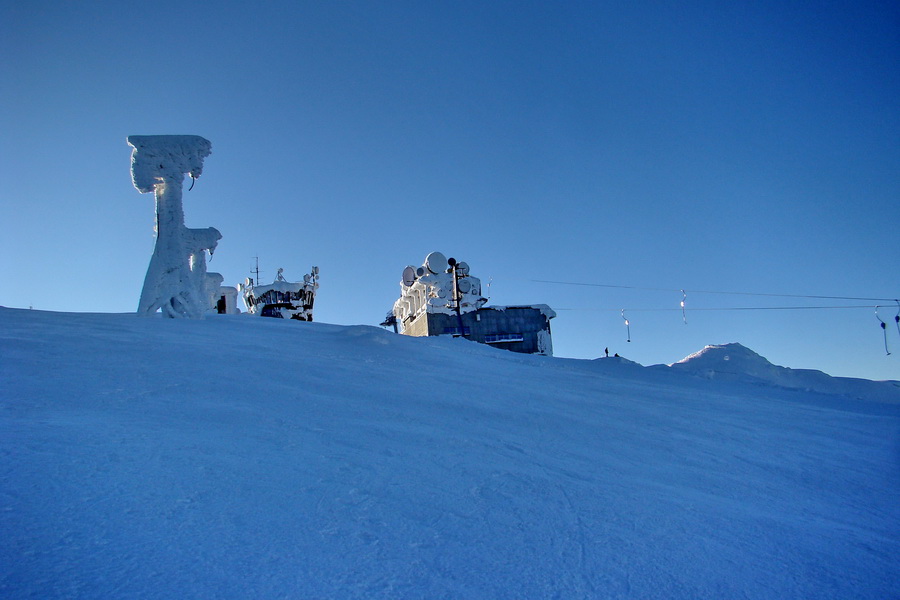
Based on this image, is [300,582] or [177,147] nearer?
[300,582]

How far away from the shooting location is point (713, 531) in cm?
349

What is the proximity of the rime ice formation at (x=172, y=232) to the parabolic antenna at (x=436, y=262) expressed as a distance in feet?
69.0

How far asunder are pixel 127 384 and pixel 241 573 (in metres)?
3.54

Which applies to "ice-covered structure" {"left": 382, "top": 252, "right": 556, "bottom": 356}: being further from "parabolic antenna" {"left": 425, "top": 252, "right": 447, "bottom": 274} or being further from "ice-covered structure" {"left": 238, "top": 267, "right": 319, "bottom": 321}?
"ice-covered structure" {"left": 238, "top": 267, "right": 319, "bottom": 321}

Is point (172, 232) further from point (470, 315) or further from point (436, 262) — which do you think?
point (470, 315)

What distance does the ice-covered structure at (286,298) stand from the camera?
3603cm

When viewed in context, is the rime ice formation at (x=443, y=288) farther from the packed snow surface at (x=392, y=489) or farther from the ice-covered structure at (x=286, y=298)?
the packed snow surface at (x=392, y=489)

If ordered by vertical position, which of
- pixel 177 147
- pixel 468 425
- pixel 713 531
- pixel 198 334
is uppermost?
pixel 177 147

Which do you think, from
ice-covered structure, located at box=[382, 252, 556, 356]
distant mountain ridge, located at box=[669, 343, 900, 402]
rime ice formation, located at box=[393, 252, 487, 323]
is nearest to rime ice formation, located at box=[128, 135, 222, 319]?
distant mountain ridge, located at box=[669, 343, 900, 402]

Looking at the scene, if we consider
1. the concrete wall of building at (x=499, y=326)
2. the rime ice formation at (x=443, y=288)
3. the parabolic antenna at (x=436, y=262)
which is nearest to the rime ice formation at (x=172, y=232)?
the rime ice formation at (x=443, y=288)

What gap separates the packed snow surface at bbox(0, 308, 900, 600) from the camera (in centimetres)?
260

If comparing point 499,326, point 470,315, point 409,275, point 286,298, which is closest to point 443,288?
point 470,315

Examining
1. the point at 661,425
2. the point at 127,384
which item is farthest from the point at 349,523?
the point at 661,425

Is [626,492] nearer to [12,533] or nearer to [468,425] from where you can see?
[468,425]
